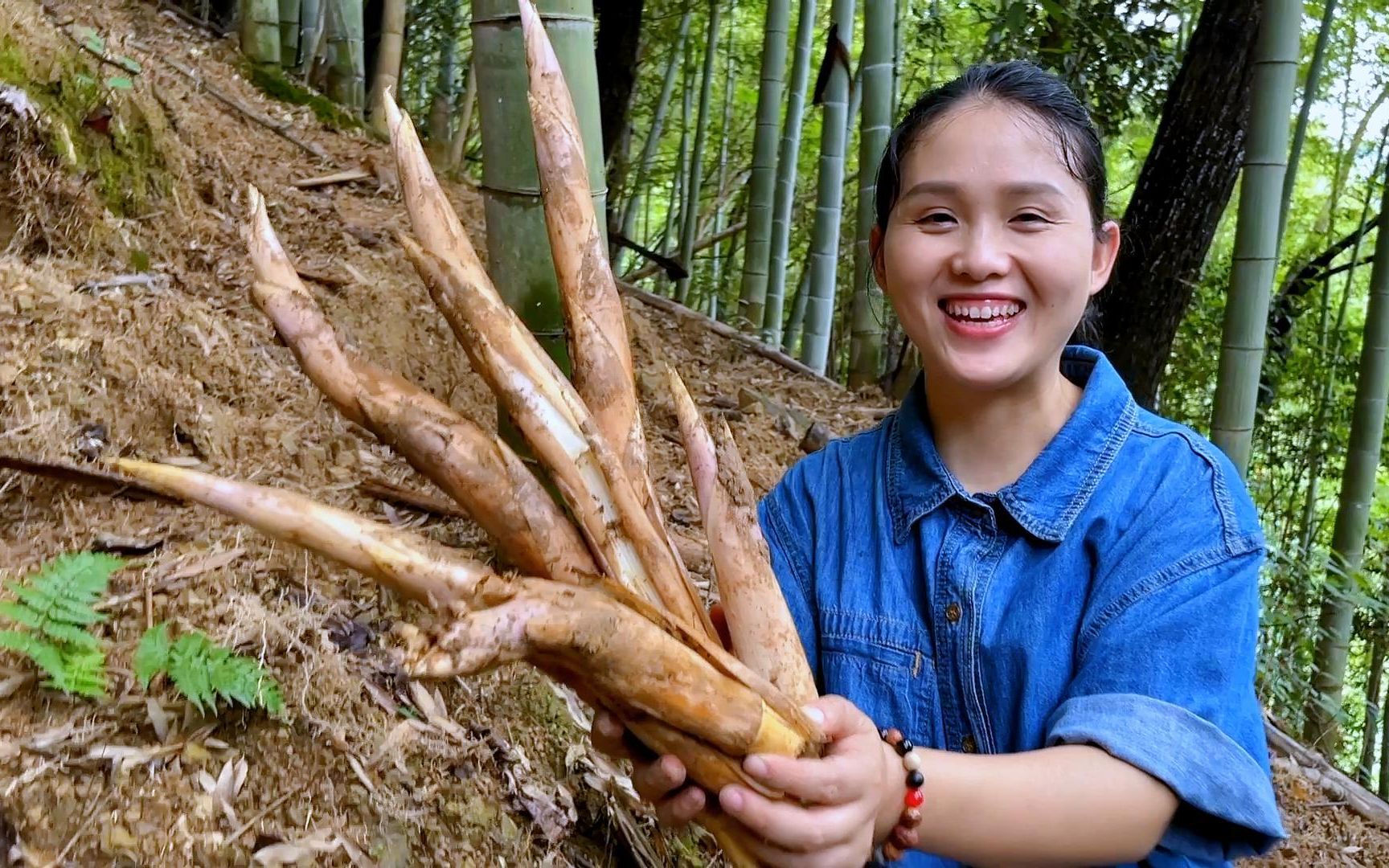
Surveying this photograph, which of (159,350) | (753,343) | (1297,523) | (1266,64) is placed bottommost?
(1297,523)

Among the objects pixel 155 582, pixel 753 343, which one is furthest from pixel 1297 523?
pixel 155 582

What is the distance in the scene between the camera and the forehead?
3.62 ft

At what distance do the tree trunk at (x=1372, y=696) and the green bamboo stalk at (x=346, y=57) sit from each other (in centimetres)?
601

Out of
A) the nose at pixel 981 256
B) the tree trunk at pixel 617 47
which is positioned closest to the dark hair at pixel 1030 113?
the nose at pixel 981 256

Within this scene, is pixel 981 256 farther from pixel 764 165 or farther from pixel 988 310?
pixel 764 165

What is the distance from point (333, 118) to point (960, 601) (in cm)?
392

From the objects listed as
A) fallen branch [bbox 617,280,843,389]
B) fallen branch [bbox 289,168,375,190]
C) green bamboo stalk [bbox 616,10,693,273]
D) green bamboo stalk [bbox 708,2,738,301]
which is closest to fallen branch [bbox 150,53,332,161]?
fallen branch [bbox 289,168,375,190]

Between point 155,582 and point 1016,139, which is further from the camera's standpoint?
point 155,582

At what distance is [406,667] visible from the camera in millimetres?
698

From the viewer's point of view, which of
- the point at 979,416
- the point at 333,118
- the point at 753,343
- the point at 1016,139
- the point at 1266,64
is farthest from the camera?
the point at 753,343

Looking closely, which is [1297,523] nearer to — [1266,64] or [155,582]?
[1266,64]

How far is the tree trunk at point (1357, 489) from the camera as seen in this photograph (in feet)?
14.4

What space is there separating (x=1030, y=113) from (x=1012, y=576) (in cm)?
55

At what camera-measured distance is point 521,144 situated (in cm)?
168
